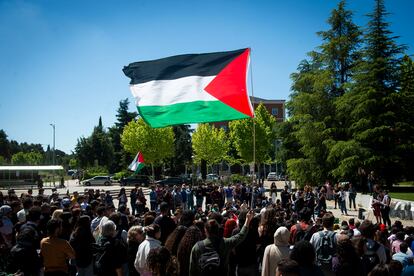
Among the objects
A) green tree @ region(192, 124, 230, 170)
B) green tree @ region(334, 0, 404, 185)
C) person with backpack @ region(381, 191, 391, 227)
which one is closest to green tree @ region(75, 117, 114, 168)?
green tree @ region(192, 124, 230, 170)

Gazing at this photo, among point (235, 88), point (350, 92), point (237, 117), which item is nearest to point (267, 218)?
point (237, 117)

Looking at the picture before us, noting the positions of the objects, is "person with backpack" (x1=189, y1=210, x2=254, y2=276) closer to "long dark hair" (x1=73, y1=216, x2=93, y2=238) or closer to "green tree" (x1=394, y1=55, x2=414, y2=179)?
"long dark hair" (x1=73, y1=216, x2=93, y2=238)

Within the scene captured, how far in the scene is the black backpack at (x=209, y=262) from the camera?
15.3 feet

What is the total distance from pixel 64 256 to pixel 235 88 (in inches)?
212

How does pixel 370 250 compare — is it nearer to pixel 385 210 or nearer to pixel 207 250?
pixel 207 250

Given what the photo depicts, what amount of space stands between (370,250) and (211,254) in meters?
2.93

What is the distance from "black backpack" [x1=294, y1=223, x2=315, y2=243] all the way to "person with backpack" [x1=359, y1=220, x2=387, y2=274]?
4.83 ft

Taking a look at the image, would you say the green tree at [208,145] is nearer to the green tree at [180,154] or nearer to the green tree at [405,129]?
the green tree at [180,154]

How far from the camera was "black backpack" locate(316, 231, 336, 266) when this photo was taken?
254 inches

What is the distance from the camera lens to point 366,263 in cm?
582

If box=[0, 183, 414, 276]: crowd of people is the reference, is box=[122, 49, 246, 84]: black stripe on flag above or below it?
above

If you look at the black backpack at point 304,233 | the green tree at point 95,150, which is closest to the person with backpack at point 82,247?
the black backpack at point 304,233

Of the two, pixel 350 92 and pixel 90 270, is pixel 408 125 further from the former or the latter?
pixel 90 270

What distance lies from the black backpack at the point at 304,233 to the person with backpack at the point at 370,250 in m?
1.47
